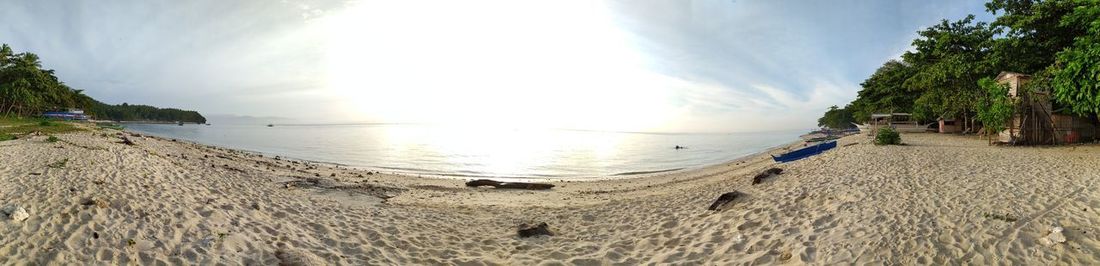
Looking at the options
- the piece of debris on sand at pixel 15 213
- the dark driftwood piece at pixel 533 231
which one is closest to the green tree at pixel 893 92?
the dark driftwood piece at pixel 533 231

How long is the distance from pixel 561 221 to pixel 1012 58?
3185cm

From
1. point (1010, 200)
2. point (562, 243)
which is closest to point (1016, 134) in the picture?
point (1010, 200)

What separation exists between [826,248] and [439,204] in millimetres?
10350

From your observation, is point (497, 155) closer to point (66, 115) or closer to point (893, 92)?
point (893, 92)

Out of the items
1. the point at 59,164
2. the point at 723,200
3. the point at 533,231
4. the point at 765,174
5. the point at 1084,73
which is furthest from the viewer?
the point at 1084,73

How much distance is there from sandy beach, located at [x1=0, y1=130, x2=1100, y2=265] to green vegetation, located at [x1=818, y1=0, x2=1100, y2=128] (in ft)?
13.4

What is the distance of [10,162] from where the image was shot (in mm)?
11648

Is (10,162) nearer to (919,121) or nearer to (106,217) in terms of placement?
(106,217)

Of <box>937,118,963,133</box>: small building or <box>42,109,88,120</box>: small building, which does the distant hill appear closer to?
<box>42,109,88,120</box>: small building

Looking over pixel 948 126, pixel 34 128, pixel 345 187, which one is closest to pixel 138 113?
pixel 34 128

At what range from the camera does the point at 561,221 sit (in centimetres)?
1148

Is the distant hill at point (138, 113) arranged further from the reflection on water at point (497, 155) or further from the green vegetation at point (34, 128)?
the green vegetation at point (34, 128)

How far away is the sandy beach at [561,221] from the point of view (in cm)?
672

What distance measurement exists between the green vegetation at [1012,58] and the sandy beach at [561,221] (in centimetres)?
408
